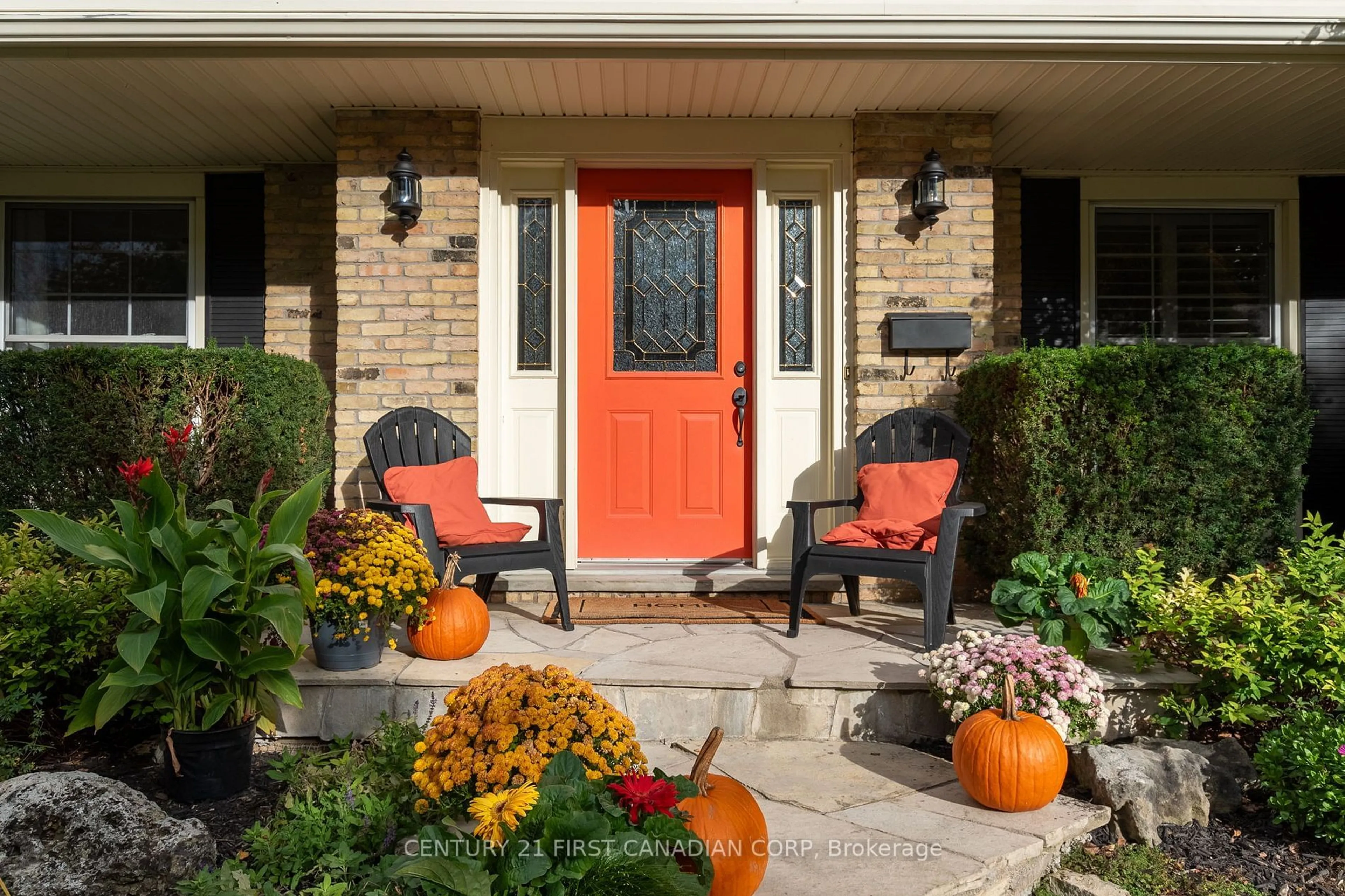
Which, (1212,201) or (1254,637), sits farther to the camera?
(1212,201)

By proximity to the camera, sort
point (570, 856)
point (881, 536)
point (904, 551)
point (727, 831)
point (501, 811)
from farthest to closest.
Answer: point (881, 536)
point (904, 551)
point (727, 831)
point (501, 811)
point (570, 856)

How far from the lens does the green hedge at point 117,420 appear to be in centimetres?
391

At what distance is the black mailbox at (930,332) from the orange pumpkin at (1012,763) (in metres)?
2.32

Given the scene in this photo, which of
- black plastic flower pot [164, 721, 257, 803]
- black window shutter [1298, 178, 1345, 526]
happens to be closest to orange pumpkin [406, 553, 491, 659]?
black plastic flower pot [164, 721, 257, 803]

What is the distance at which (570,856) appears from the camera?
1506 millimetres

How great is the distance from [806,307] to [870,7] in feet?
4.70

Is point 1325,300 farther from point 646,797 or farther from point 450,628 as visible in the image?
point 646,797

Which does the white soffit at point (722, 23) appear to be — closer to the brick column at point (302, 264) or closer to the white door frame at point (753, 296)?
the white door frame at point (753, 296)

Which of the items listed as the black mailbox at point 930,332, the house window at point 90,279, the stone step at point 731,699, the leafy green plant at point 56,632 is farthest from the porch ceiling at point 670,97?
the stone step at point 731,699

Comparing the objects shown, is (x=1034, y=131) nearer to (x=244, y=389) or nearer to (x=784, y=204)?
(x=784, y=204)

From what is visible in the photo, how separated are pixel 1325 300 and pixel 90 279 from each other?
22.9 ft

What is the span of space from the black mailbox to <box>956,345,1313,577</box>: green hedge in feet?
1.84

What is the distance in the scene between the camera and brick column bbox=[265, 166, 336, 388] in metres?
5.10

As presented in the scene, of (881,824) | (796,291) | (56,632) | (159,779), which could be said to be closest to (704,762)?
(881,824)
